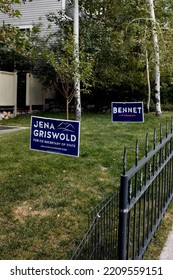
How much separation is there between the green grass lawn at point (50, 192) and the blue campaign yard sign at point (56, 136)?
0.78 metres

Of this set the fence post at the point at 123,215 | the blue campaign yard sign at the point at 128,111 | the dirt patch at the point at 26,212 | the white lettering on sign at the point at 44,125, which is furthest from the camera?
the blue campaign yard sign at the point at 128,111

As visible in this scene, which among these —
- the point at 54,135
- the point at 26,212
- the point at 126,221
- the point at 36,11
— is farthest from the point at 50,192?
the point at 36,11

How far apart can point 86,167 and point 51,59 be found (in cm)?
540

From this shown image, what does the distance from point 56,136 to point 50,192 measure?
1135mm

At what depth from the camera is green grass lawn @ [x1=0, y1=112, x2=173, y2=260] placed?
146 inches

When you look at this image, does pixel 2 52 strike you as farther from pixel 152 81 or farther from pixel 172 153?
pixel 172 153

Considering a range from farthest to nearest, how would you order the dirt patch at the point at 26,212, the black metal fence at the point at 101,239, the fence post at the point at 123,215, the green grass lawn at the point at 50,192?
the dirt patch at the point at 26,212 → the green grass lawn at the point at 50,192 → the black metal fence at the point at 101,239 → the fence post at the point at 123,215

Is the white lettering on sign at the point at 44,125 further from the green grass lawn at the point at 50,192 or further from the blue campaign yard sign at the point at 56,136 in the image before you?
the green grass lawn at the point at 50,192

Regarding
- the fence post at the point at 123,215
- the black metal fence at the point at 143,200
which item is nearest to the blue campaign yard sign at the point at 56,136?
the black metal fence at the point at 143,200

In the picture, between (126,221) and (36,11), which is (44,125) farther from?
(36,11)

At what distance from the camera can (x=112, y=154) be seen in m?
6.78

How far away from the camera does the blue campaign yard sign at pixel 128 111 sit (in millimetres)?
6969

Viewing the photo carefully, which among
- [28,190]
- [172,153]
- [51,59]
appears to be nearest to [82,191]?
[28,190]

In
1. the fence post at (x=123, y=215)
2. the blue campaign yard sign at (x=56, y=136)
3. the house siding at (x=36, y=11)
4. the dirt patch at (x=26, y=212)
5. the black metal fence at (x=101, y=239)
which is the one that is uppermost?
the house siding at (x=36, y=11)
